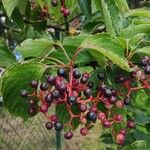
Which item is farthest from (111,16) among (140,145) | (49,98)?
(140,145)

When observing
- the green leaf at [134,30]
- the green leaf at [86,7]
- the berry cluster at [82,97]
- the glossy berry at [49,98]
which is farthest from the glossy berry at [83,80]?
the green leaf at [86,7]

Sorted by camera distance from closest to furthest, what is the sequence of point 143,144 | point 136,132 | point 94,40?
1. point 94,40
2. point 143,144
3. point 136,132

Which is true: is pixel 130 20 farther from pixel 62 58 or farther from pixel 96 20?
pixel 62 58

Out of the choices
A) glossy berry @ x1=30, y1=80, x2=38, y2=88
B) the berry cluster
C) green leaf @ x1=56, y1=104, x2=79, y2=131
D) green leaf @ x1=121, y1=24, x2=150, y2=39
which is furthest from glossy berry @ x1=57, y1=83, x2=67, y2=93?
green leaf @ x1=121, y1=24, x2=150, y2=39

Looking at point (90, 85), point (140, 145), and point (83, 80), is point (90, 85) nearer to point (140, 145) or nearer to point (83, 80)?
point (83, 80)

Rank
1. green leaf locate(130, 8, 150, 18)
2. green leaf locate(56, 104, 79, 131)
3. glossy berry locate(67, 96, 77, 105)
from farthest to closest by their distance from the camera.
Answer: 1. green leaf locate(130, 8, 150, 18)
2. green leaf locate(56, 104, 79, 131)
3. glossy berry locate(67, 96, 77, 105)

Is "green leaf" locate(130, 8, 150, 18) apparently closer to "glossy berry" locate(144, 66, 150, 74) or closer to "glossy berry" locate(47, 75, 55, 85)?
"glossy berry" locate(144, 66, 150, 74)

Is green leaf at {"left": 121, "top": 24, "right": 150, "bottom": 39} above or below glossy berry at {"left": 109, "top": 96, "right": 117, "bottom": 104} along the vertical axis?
above

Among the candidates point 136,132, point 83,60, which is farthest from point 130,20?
point 136,132
